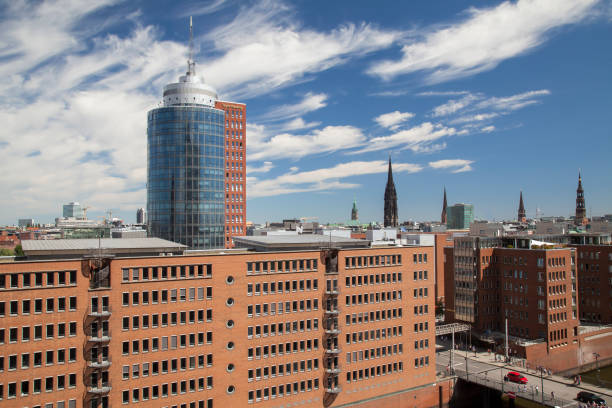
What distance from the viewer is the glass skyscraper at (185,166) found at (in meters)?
120

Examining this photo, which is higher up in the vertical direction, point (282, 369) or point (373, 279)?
point (373, 279)

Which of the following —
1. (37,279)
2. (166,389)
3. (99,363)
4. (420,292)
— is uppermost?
(37,279)

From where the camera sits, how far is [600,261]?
115500 mm

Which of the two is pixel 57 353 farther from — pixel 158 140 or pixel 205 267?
pixel 158 140

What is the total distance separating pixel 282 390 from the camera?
2557 inches

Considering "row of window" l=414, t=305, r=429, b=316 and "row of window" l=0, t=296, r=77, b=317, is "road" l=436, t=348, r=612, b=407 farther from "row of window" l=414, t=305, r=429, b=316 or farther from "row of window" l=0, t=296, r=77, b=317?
"row of window" l=0, t=296, r=77, b=317

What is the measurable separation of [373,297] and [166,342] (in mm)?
34927

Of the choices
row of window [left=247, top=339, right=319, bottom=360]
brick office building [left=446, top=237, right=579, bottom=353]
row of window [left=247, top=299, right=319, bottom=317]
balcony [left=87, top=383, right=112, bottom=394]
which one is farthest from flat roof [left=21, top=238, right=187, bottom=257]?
brick office building [left=446, top=237, right=579, bottom=353]

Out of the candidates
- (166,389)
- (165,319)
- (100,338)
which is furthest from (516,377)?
(100,338)

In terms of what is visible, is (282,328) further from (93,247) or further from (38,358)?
(38,358)

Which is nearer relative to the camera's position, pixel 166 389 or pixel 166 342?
pixel 166 389

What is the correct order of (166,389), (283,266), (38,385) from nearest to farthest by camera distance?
(38,385)
(166,389)
(283,266)

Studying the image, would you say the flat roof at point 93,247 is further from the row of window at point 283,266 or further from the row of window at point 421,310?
the row of window at point 421,310

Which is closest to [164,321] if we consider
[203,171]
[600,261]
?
[203,171]
